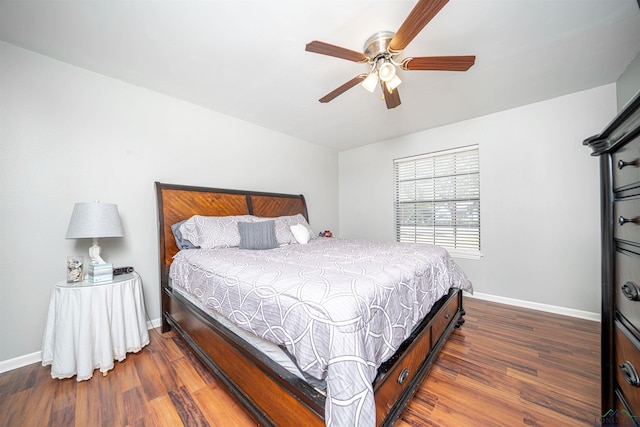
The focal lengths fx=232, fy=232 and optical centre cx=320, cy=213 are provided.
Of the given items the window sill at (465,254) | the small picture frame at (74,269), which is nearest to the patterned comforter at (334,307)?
the small picture frame at (74,269)

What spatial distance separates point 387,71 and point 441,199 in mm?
2520

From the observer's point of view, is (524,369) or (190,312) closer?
(524,369)

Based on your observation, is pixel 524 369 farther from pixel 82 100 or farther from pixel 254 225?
pixel 82 100

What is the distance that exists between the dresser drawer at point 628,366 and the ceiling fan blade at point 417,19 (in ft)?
5.32

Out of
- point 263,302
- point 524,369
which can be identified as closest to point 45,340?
point 263,302

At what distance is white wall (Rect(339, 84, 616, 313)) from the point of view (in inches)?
101

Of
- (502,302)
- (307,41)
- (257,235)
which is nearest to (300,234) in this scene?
(257,235)

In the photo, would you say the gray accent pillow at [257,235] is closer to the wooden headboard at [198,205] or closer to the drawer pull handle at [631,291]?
Result: the wooden headboard at [198,205]

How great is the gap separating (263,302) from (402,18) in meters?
2.00

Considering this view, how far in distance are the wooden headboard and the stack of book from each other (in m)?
0.49

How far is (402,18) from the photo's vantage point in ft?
5.15

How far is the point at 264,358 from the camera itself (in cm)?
120

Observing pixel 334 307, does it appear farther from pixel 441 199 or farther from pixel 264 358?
pixel 441 199

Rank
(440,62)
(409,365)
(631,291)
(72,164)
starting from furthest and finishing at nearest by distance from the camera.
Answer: (72,164), (440,62), (409,365), (631,291)
